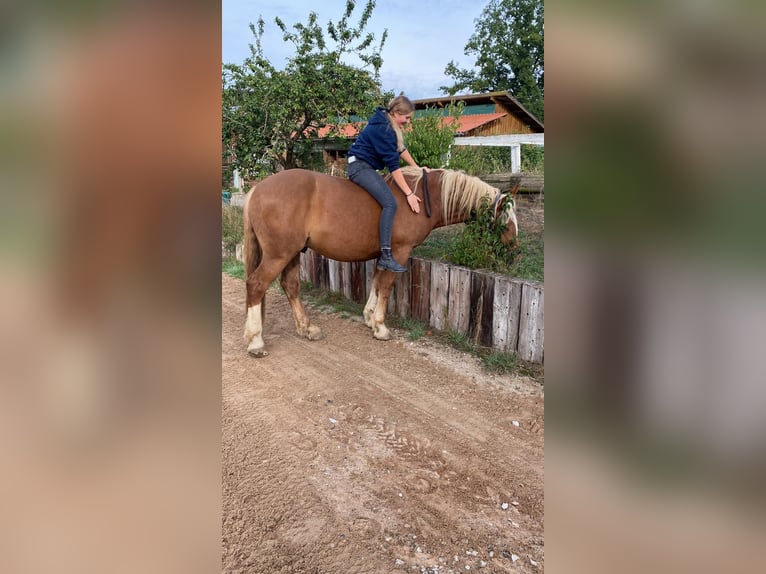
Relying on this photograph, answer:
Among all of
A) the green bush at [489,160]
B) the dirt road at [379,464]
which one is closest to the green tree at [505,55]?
the green bush at [489,160]

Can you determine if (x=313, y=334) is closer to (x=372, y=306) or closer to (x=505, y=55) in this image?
(x=372, y=306)

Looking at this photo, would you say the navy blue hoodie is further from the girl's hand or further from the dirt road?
the dirt road

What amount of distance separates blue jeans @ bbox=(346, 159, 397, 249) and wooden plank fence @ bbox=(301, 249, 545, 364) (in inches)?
27.0

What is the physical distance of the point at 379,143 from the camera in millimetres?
4664

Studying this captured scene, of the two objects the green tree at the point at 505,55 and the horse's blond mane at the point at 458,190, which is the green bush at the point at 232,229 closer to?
the horse's blond mane at the point at 458,190

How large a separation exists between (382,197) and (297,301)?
1383mm

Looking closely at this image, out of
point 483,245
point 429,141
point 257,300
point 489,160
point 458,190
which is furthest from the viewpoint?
point 489,160

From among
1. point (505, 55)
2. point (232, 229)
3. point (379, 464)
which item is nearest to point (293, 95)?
point (232, 229)

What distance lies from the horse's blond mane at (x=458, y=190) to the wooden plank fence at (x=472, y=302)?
0.60m

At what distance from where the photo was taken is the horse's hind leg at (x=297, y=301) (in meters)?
5.04

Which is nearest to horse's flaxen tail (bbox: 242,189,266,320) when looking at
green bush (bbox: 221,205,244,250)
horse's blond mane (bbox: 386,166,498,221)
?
horse's blond mane (bbox: 386,166,498,221)

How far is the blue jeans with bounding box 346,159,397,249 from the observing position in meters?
4.70
